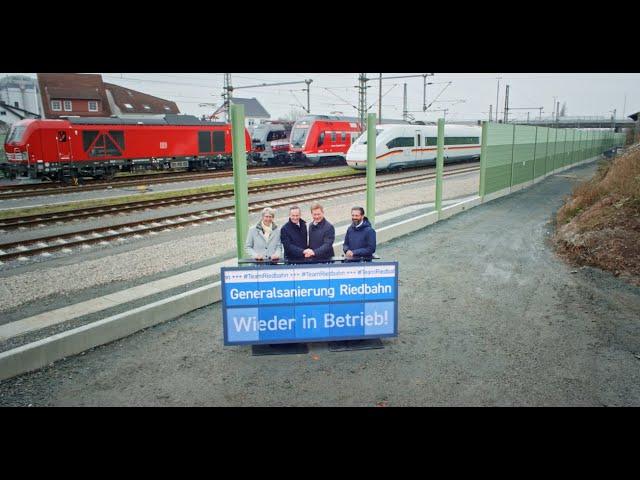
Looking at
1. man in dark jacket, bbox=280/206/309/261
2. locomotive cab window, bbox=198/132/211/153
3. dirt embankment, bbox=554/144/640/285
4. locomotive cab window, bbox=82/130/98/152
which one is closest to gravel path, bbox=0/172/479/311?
man in dark jacket, bbox=280/206/309/261

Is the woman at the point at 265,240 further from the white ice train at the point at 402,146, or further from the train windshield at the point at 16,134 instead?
the train windshield at the point at 16,134

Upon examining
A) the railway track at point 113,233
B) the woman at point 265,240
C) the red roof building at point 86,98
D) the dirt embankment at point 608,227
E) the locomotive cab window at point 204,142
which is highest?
the red roof building at point 86,98

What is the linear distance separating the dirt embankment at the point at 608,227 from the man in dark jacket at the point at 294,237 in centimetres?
593

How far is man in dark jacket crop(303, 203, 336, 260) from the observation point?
7.06m

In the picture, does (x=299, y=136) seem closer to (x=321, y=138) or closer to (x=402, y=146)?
(x=321, y=138)

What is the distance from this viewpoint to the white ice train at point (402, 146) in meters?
29.8

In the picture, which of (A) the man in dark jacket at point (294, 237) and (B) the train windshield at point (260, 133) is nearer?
(A) the man in dark jacket at point (294, 237)

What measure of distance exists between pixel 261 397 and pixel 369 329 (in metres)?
1.79

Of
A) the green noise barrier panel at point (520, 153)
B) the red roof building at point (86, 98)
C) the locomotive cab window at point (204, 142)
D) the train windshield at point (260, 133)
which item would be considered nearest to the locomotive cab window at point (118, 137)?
the locomotive cab window at point (204, 142)

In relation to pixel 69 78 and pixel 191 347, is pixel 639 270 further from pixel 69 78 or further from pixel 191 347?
pixel 69 78

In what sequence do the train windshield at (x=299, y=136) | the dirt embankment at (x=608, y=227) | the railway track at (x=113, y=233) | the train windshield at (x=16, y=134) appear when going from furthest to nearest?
1. the train windshield at (x=299, y=136)
2. the train windshield at (x=16, y=134)
3. the railway track at (x=113, y=233)
4. the dirt embankment at (x=608, y=227)

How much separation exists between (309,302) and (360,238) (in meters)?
1.36

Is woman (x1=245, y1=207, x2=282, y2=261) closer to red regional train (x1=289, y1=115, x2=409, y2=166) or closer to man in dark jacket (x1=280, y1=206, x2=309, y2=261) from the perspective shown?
man in dark jacket (x1=280, y1=206, x2=309, y2=261)

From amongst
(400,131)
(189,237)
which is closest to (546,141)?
(400,131)
